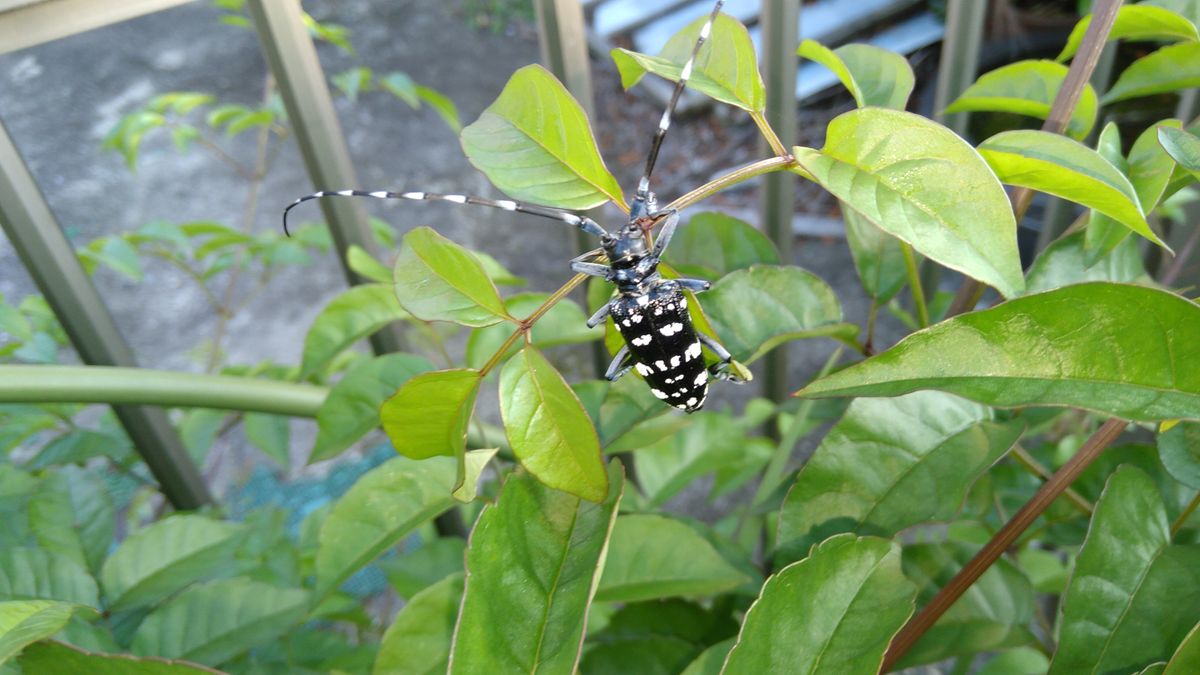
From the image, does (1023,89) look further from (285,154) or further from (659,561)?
(285,154)

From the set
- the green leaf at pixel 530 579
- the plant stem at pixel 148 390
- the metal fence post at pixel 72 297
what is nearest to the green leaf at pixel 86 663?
the green leaf at pixel 530 579

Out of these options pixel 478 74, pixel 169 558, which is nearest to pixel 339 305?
Answer: pixel 169 558

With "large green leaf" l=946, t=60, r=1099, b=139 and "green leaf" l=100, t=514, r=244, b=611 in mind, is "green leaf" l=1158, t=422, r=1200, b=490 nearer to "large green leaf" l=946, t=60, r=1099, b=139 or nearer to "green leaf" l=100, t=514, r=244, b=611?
"large green leaf" l=946, t=60, r=1099, b=139

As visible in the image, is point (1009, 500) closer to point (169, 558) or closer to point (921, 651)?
point (921, 651)

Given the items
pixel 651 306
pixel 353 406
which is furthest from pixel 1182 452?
pixel 353 406

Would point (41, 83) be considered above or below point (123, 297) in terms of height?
above

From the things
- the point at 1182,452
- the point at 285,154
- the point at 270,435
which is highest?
the point at 1182,452
